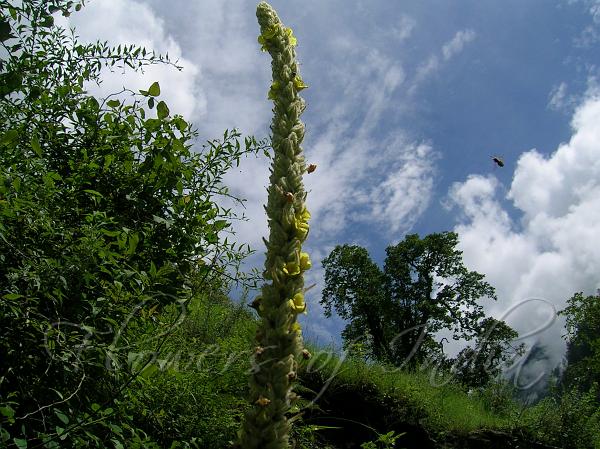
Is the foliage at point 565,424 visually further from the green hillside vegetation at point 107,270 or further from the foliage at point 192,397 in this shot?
the foliage at point 192,397

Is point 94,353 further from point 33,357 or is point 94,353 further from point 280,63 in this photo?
point 280,63

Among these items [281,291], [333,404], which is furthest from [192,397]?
[333,404]

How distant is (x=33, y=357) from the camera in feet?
7.78

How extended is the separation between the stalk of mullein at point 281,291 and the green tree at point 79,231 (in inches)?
39.0

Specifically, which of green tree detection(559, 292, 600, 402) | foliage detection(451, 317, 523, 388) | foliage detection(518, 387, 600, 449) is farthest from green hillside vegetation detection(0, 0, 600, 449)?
green tree detection(559, 292, 600, 402)

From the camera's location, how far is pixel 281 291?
1.48 meters

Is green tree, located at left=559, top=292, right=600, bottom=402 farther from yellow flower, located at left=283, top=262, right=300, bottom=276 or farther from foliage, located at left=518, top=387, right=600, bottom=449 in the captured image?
yellow flower, located at left=283, top=262, right=300, bottom=276

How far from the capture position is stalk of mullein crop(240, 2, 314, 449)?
137 centimetres

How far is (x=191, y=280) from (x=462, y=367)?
67.1 ft

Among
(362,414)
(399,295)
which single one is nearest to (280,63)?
(362,414)

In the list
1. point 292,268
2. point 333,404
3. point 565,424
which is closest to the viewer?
point 292,268

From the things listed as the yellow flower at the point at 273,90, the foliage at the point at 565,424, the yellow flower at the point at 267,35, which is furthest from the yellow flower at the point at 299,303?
the foliage at the point at 565,424

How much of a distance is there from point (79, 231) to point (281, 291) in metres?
1.52

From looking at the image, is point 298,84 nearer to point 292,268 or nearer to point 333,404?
point 292,268
